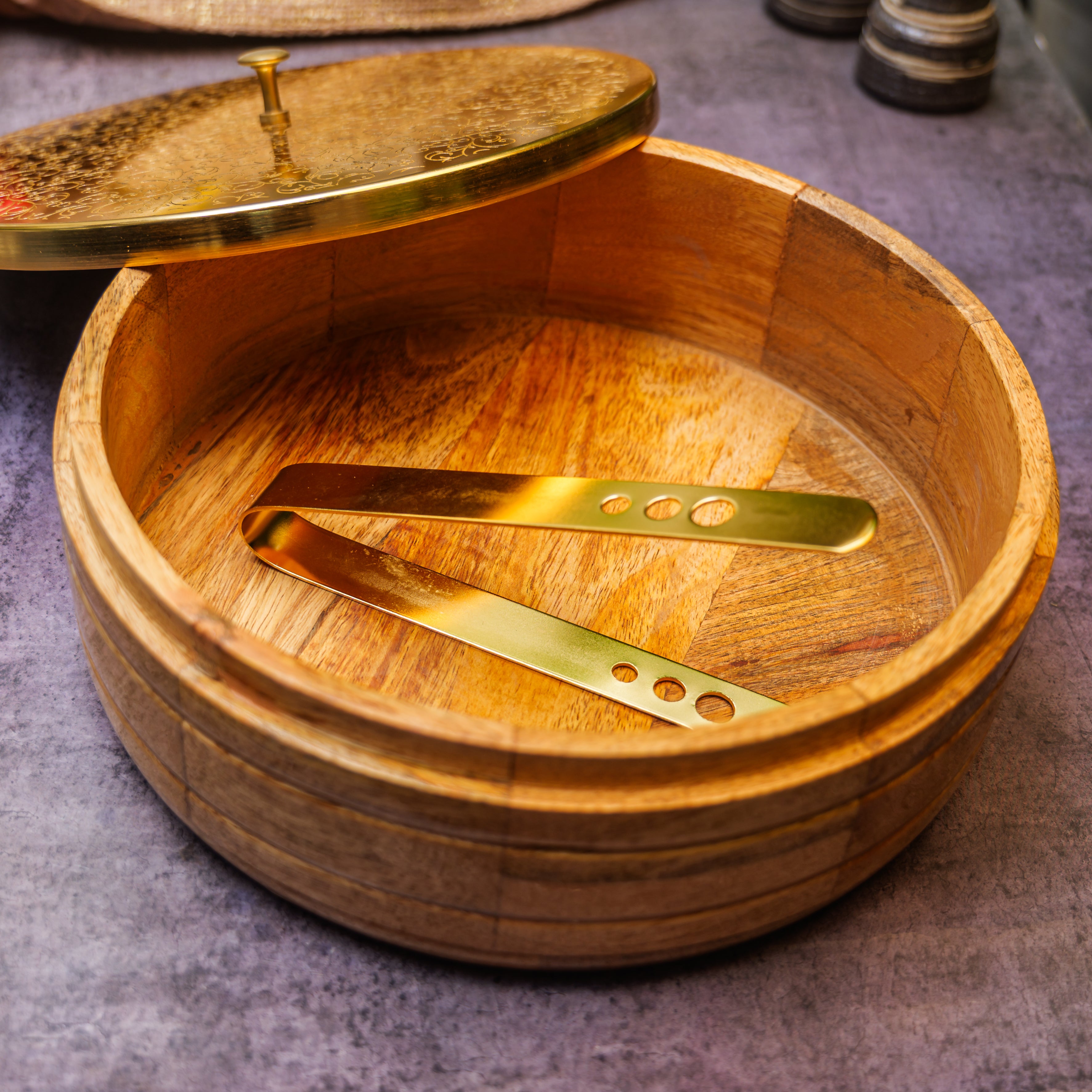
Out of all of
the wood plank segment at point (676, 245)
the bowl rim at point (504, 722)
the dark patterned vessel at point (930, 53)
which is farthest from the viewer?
the dark patterned vessel at point (930, 53)

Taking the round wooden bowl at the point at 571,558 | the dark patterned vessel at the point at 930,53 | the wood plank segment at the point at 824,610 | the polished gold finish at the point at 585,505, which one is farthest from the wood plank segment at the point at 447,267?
the dark patterned vessel at the point at 930,53

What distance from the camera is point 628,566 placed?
712 mm

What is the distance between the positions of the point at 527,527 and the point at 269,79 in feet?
1.01

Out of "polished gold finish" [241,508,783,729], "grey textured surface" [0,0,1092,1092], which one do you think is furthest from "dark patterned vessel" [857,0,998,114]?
"polished gold finish" [241,508,783,729]

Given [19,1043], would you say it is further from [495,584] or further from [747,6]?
[747,6]

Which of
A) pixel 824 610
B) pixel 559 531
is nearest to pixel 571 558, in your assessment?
pixel 559 531

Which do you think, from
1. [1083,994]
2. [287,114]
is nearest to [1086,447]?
[1083,994]

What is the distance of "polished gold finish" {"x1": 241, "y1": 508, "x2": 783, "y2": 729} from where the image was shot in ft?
2.05

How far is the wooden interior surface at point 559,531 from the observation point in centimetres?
65

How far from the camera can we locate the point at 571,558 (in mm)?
714

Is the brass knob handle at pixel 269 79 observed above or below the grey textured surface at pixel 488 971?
above

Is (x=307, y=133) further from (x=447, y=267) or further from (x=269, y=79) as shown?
(x=447, y=267)

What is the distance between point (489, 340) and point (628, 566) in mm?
232

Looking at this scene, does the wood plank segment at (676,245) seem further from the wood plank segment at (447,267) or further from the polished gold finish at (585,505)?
the polished gold finish at (585,505)
